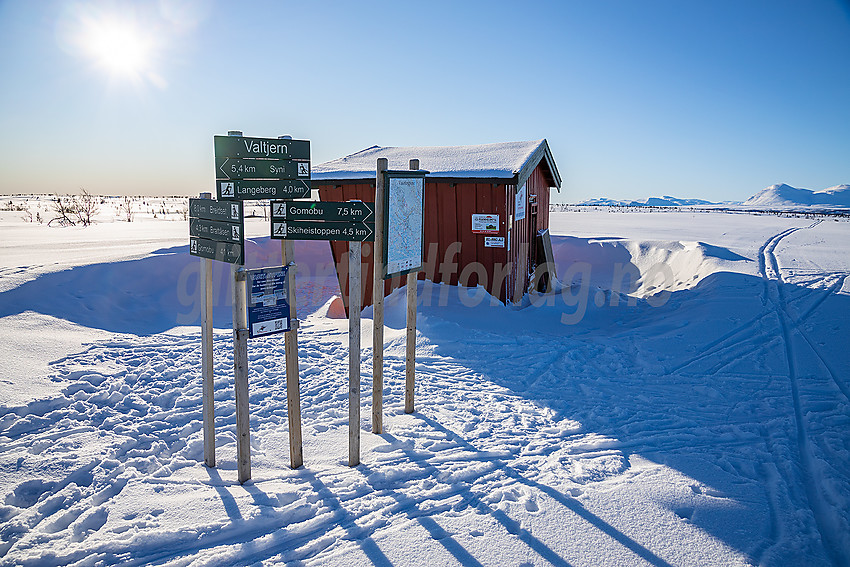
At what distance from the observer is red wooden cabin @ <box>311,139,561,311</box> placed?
9.24m

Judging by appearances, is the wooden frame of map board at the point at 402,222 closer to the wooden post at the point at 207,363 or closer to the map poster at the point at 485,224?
the wooden post at the point at 207,363

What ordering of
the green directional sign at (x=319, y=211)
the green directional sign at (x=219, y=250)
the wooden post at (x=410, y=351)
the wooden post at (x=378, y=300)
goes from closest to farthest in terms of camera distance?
1. the green directional sign at (x=219, y=250)
2. the green directional sign at (x=319, y=211)
3. the wooden post at (x=378, y=300)
4. the wooden post at (x=410, y=351)

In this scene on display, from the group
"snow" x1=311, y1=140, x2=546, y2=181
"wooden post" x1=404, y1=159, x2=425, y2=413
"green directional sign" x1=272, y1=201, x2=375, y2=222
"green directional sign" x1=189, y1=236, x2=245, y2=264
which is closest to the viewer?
"green directional sign" x1=189, y1=236, x2=245, y2=264

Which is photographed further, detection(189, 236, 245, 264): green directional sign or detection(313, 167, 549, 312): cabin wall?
detection(313, 167, 549, 312): cabin wall

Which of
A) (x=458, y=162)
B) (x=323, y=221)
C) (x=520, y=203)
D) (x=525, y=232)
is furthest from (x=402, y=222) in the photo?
(x=525, y=232)

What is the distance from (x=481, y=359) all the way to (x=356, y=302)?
121 inches

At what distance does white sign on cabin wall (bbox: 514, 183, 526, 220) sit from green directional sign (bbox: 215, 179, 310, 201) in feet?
20.1

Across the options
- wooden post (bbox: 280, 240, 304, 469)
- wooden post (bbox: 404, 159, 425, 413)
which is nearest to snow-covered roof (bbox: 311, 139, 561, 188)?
wooden post (bbox: 404, 159, 425, 413)

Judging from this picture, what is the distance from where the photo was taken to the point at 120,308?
851 centimetres

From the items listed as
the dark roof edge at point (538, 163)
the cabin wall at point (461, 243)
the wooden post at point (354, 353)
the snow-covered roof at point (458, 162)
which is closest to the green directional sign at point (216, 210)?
the wooden post at point (354, 353)

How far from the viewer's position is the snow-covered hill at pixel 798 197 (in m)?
144

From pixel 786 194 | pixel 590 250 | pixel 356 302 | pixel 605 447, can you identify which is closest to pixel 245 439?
pixel 356 302

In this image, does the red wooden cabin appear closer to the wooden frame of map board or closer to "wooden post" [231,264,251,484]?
the wooden frame of map board

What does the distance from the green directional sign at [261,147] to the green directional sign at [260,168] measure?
0.15 ft
